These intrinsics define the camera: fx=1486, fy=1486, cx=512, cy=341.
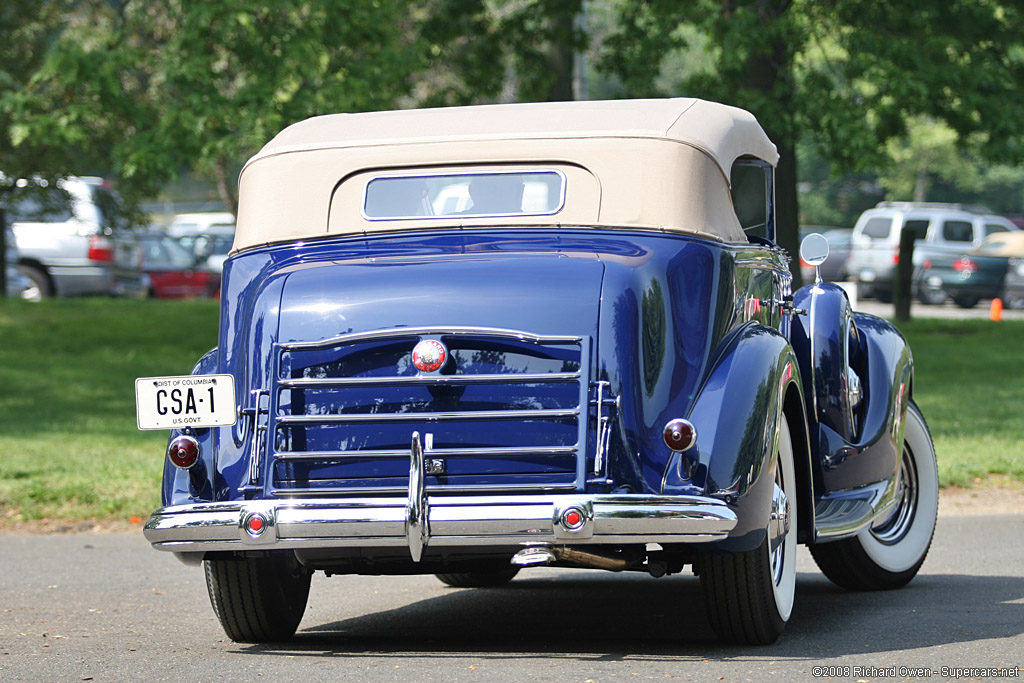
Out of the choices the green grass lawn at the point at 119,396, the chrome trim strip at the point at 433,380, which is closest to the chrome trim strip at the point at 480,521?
the chrome trim strip at the point at 433,380

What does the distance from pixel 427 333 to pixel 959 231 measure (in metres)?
29.6

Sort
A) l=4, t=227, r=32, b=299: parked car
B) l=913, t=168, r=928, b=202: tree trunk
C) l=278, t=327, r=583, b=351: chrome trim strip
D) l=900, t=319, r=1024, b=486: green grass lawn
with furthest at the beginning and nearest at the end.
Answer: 1. l=913, t=168, r=928, b=202: tree trunk
2. l=4, t=227, r=32, b=299: parked car
3. l=900, t=319, r=1024, b=486: green grass lawn
4. l=278, t=327, r=583, b=351: chrome trim strip

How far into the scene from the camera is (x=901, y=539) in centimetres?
706

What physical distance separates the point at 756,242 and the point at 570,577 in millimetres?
2299

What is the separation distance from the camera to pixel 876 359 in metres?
6.69

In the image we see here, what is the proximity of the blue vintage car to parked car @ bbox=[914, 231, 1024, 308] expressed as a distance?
85.0 feet

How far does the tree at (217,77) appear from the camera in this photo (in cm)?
1443

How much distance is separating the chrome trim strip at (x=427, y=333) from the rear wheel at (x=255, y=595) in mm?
857

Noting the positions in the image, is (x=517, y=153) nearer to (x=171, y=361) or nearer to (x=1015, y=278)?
(x=171, y=361)

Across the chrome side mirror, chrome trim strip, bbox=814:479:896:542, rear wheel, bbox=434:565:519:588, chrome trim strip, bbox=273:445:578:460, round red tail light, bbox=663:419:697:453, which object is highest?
the chrome side mirror

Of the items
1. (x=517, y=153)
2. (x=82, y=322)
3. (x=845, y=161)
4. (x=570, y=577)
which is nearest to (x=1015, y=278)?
(x=845, y=161)

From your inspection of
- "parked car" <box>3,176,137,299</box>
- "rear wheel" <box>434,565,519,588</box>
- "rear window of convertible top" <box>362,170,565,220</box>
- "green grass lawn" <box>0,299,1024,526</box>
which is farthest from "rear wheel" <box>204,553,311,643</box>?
"parked car" <box>3,176,137,299</box>

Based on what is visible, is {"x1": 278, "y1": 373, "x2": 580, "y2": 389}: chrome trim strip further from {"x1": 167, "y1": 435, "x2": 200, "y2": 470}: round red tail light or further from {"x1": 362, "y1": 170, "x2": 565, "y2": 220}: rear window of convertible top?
{"x1": 362, "y1": 170, "x2": 565, "y2": 220}: rear window of convertible top

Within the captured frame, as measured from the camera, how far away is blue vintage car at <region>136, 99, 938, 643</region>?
15.8ft
